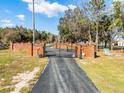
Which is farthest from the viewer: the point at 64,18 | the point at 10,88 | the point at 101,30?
the point at 64,18

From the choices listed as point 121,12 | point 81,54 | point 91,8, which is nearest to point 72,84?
point 81,54

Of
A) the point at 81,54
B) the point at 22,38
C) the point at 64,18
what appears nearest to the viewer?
the point at 81,54

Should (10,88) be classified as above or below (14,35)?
below

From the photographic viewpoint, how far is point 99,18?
61.0 m

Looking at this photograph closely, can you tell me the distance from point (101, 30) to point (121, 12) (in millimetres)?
18520

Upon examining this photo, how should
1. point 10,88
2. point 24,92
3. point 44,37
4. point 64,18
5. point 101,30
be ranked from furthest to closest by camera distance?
1. point 44,37
2. point 64,18
3. point 101,30
4. point 10,88
5. point 24,92

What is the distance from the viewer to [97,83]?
18.5m

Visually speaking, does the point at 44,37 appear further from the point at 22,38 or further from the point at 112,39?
the point at 112,39

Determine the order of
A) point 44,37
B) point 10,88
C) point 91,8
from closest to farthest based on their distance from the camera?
point 10,88 → point 91,8 → point 44,37

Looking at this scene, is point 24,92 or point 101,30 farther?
point 101,30

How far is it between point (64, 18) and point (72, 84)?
81526 mm

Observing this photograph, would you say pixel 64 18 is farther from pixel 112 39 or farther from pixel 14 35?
pixel 112 39

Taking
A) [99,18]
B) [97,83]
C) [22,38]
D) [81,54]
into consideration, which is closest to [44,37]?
[22,38]

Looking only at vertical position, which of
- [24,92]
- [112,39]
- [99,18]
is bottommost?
[24,92]
